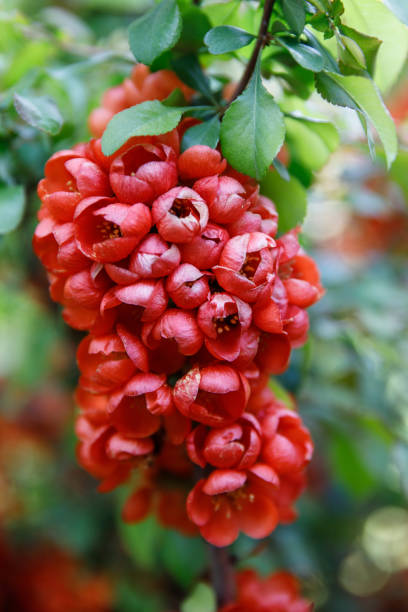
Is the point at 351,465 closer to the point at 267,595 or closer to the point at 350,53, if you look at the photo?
the point at 267,595

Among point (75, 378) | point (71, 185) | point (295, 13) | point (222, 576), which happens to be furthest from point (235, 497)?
point (75, 378)

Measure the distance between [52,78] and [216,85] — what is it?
227 millimetres

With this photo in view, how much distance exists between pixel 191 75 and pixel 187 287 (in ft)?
0.79

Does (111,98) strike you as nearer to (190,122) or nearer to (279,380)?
(190,122)

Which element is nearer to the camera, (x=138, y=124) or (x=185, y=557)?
(x=138, y=124)

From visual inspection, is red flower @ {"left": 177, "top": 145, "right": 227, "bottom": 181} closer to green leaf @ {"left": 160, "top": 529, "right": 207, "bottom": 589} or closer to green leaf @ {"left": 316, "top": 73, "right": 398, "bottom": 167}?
green leaf @ {"left": 316, "top": 73, "right": 398, "bottom": 167}

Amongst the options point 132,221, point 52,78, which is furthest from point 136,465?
point 52,78

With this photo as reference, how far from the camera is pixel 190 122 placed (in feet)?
1.84

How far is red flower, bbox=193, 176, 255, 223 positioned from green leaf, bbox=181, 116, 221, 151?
0.12ft

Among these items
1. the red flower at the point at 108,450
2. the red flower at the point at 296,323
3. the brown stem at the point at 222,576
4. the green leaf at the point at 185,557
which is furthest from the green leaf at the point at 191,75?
the green leaf at the point at 185,557

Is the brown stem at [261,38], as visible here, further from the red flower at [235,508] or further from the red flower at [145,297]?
the red flower at [235,508]

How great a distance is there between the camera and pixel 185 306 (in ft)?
1.58

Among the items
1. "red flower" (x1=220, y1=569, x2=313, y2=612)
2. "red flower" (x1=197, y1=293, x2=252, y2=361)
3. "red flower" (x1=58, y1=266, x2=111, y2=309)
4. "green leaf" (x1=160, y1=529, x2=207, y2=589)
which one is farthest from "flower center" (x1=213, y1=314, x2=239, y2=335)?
"green leaf" (x1=160, y1=529, x2=207, y2=589)

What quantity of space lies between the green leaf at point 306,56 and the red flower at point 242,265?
0.47ft
